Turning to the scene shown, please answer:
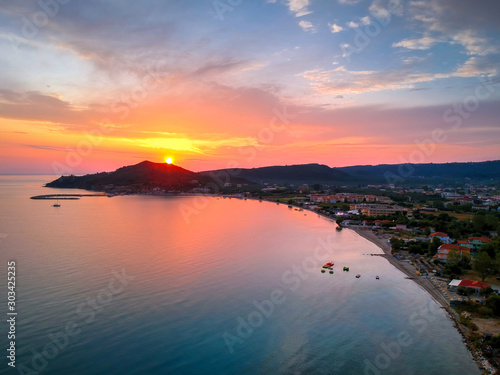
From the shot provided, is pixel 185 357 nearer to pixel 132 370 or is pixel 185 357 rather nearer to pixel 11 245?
pixel 132 370

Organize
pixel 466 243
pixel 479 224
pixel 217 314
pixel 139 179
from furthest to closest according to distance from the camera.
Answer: pixel 139 179, pixel 479 224, pixel 466 243, pixel 217 314

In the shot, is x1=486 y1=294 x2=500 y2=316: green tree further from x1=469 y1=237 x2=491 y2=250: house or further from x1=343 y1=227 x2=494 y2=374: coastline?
x1=469 y1=237 x2=491 y2=250: house

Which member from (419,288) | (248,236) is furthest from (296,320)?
(248,236)

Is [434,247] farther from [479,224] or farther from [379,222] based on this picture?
[379,222]

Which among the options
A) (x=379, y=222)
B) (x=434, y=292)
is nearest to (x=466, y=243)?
(x=434, y=292)

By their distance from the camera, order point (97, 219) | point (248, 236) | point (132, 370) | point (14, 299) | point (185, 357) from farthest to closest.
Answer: point (97, 219) → point (248, 236) → point (14, 299) → point (185, 357) → point (132, 370)

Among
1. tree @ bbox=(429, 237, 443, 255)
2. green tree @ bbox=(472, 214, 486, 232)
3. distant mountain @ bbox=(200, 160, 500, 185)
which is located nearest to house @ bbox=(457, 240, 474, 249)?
tree @ bbox=(429, 237, 443, 255)
